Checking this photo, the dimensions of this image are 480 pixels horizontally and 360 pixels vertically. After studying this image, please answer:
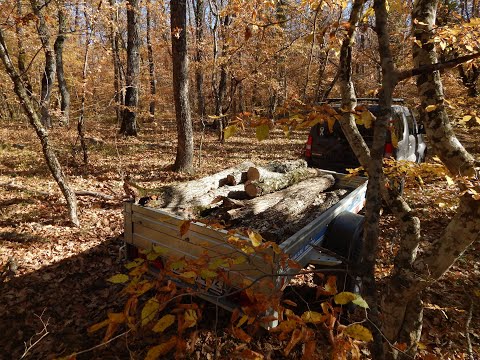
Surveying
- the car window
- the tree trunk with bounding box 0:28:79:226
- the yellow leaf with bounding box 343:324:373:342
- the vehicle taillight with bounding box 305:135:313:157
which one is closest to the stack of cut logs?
the vehicle taillight with bounding box 305:135:313:157

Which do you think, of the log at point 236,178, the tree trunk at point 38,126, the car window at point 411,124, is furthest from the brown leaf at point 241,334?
→ the car window at point 411,124

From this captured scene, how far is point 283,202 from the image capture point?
450 cm

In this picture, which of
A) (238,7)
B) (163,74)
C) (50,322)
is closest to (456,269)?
(238,7)

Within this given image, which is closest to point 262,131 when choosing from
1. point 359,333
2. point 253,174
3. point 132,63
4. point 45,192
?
point 359,333

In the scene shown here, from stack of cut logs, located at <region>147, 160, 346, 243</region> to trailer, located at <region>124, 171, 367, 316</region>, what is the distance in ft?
1.28

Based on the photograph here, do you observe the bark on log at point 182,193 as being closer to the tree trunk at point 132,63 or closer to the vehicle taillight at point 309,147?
Answer: the vehicle taillight at point 309,147

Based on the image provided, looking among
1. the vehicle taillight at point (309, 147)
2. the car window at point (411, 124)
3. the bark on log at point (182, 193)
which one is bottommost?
the bark on log at point (182, 193)

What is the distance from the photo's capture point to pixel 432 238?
5512 mm

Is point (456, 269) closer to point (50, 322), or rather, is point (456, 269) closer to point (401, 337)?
point (401, 337)

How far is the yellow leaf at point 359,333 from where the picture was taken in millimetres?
1375

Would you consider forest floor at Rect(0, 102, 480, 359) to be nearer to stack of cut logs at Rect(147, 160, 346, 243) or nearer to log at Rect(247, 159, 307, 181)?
stack of cut logs at Rect(147, 160, 346, 243)

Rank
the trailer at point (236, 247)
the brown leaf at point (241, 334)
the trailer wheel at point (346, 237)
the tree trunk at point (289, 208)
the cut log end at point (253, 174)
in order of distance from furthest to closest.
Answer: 1. the cut log end at point (253, 174)
2. the tree trunk at point (289, 208)
3. the trailer wheel at point (346, 237)
4. the trailer at point (236, 247)
5. the brown leaf at point (241, 334)

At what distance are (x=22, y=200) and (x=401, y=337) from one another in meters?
→ 7.23

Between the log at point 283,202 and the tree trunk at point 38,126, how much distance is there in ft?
10.7
